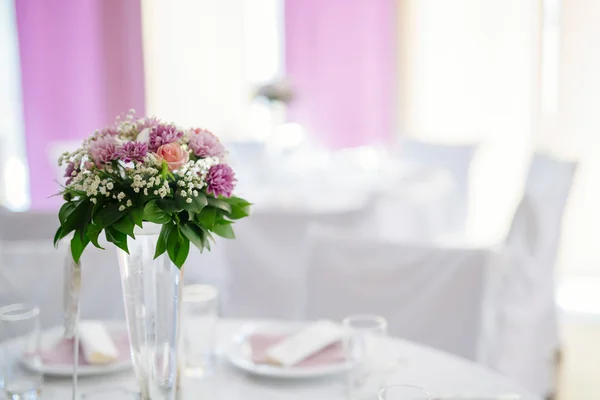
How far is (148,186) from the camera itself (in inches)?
42.5

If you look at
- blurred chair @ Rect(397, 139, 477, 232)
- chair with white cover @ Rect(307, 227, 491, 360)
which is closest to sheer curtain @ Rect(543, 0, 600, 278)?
blurred chair @ Rect(397, 139, 477, 232)

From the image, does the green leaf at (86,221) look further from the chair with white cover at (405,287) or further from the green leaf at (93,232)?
the chair with white cover at (405,287)

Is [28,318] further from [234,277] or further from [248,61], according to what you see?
[248,61]

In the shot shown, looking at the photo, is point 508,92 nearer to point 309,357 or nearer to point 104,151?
point 309,357

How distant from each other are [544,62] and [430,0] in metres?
1.22

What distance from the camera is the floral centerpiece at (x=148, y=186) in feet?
3.60

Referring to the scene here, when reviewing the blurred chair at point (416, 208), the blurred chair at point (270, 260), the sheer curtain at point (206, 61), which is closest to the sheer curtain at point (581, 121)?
the blurred chair at point (416, 208)

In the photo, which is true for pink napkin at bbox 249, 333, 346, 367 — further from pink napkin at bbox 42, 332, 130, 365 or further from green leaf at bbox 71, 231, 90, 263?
green leaf at bbox 71, 231, 90, 263

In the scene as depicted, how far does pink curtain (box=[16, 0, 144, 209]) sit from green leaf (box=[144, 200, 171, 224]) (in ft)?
12.0

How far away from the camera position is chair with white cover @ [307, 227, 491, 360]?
1813 mm

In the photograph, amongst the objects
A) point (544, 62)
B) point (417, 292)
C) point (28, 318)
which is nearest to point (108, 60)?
point (544, 62)

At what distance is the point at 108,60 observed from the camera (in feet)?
16.6

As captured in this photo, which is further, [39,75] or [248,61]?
[248,61]

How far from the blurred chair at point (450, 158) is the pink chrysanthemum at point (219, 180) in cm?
354
